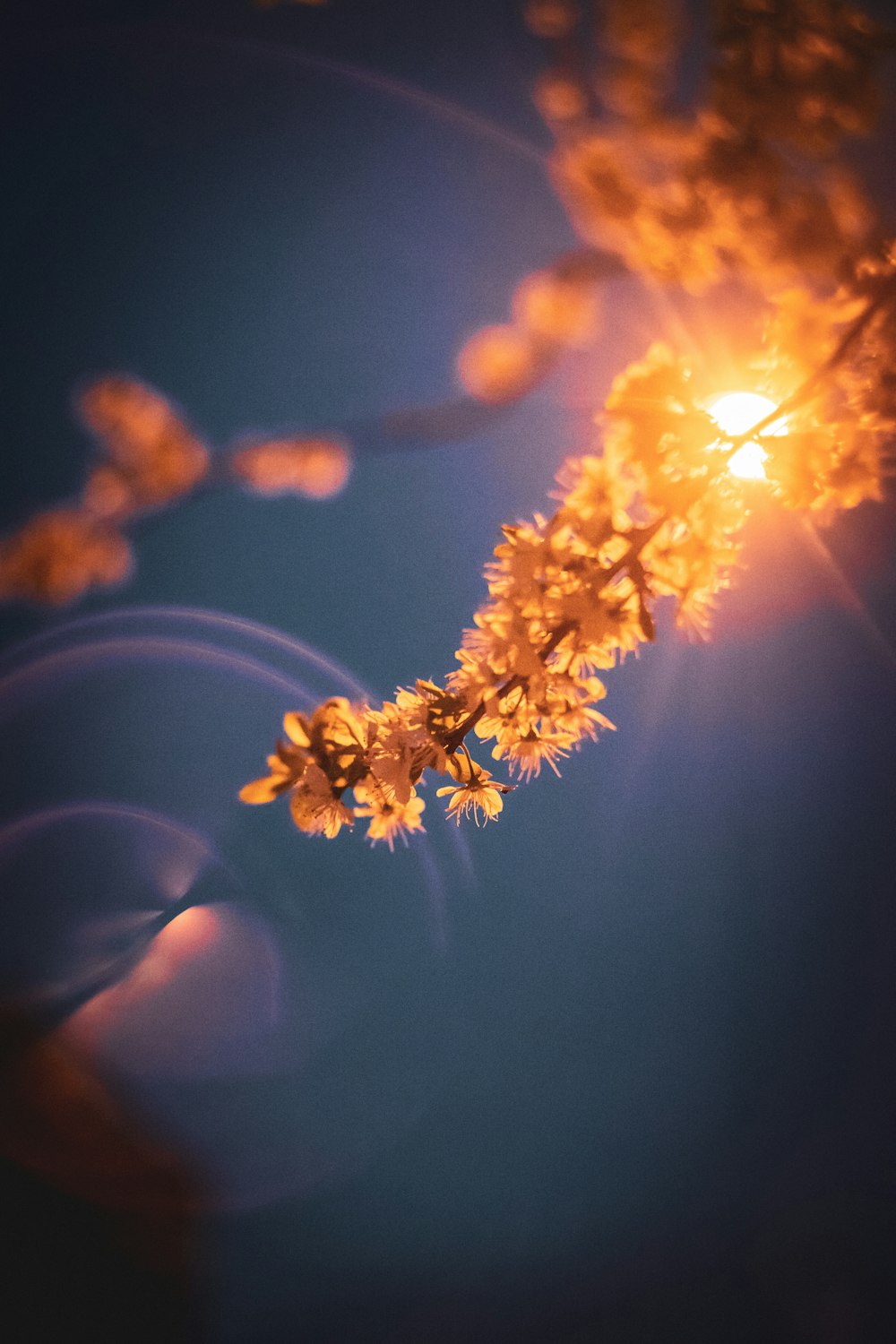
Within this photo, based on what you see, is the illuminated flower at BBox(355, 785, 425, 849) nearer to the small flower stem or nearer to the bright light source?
the small flower stem

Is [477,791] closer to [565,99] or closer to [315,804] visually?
[315,804]

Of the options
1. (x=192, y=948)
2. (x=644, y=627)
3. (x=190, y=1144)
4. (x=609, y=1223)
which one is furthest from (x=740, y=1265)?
(x=644, y=627)

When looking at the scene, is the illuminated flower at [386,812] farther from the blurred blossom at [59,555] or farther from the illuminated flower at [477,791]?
the blurred blossom at [59,555]

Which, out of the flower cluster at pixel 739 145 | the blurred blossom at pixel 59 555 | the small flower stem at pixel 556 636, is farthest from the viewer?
the blurred blossom at pixel 59 555

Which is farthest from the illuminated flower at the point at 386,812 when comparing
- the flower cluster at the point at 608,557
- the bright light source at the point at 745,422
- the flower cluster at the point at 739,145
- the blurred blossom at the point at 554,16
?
the blurred blossom at the point at 554,16

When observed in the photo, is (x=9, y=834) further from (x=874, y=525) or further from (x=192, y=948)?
(x=874, y=525)
